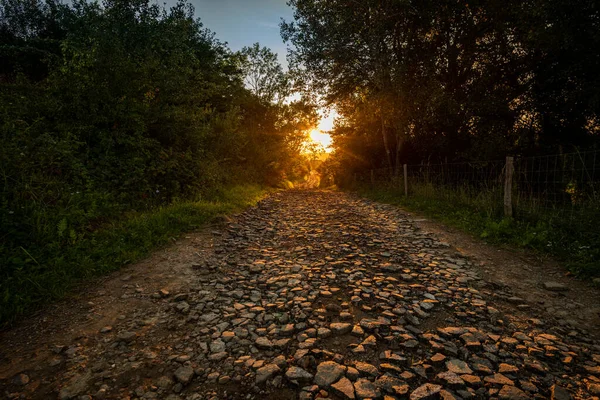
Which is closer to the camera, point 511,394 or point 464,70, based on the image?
point 511,394

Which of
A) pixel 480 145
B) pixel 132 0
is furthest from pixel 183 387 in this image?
pixel 132 0

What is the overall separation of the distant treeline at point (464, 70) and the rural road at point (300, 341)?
1212cm

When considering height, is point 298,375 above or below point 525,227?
below

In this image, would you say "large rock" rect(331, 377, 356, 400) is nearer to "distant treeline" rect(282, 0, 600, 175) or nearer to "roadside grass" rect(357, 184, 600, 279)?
"roadside grass" rect(357, 184, 600, 279)

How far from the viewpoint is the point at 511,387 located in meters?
2.15

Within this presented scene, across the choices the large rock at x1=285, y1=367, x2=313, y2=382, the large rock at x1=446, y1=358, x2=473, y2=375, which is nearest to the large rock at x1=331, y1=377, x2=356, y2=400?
the large rock at x1=285, y1=367, x2=313, y2=382

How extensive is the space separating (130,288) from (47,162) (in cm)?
432

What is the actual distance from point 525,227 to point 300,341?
21.9 feet

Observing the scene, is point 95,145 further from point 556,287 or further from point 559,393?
point 556,287

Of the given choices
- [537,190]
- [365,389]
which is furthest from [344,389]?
[537,190]

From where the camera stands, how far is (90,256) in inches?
188

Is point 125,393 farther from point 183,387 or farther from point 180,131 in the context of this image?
point 180,131

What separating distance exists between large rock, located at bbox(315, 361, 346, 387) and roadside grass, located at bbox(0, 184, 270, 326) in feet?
11.5

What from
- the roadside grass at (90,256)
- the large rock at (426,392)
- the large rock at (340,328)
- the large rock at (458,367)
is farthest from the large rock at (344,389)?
the roadside grass at (90,256)
